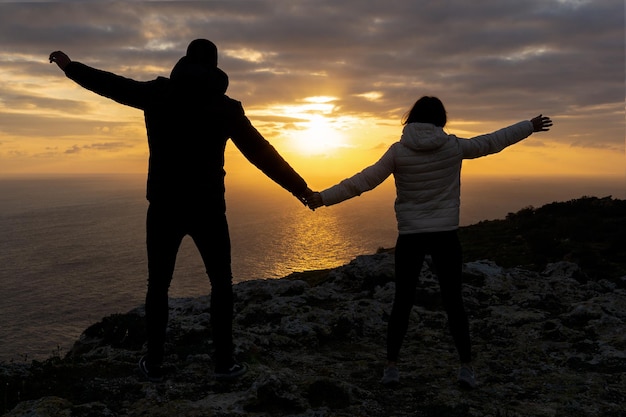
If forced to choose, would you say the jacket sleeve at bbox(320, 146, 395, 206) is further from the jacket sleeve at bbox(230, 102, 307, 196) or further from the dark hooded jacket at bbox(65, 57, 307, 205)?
the dark hooded jacket at bbox(65, 57, 307, 205)

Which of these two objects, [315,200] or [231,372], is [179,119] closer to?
[315,200]

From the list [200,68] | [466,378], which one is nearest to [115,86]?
[200,68]

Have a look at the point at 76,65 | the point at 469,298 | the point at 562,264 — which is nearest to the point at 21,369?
the point at 76,65

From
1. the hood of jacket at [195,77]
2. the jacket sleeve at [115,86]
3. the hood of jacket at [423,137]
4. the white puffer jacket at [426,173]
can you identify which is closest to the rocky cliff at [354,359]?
the white puffer jacket at [426,173]

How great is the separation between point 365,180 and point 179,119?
2.48 metres

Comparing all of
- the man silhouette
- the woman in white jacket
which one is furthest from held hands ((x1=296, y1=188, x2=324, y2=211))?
the man silhouette

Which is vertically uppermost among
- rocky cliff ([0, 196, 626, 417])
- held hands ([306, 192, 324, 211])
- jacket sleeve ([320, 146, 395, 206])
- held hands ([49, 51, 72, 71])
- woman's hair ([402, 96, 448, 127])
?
held hands ([49, 51, 72, 71])

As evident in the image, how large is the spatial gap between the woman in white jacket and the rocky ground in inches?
33.4

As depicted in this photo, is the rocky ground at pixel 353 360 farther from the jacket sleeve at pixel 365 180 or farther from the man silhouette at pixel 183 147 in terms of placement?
the jacket sleeve at pixel 365 180

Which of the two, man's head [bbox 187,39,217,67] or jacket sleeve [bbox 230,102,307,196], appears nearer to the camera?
man's head [bbox 187,39,217,67]

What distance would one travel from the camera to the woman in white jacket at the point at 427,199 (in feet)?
19.3

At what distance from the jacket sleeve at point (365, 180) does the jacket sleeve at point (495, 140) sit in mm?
999

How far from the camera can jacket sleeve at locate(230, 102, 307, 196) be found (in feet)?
19.0

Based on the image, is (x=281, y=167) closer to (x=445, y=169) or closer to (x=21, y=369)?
(x=445, y=169)
